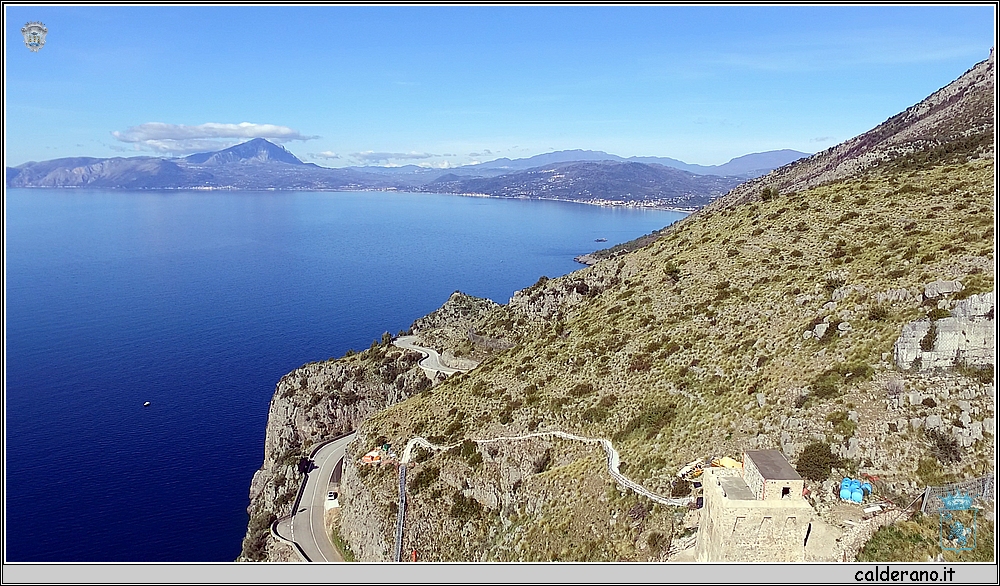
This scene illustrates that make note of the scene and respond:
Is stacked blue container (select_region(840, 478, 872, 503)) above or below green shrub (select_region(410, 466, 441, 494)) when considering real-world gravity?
above

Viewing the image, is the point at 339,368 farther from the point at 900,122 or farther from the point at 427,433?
the point at 900,122

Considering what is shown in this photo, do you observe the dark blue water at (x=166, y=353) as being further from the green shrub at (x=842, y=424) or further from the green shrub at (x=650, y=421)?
the green shrub at (x=842, y=424)

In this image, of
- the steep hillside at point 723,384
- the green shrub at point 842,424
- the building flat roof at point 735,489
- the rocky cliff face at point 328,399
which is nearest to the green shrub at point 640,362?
the steep hillside at point 723,384

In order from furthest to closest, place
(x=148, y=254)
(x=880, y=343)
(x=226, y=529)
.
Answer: (x=148, y=254) → (x=226, y=529) → (x=880, y=343)

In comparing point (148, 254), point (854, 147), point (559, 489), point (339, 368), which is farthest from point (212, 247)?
point (559, 489)

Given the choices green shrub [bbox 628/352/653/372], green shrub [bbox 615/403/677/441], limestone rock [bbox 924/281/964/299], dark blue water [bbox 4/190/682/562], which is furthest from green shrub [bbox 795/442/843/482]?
dark blue water [bbox 4/190/682/562]

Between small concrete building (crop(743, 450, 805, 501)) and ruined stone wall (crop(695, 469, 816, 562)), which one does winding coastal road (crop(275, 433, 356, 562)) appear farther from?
small concrete building (crop(743, 450, 805, 501))
